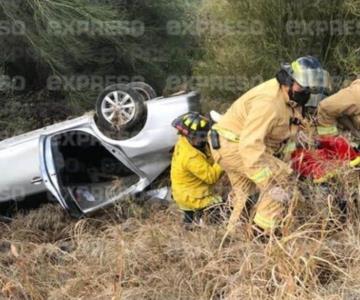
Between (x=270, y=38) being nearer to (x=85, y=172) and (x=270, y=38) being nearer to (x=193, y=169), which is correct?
(x=85, y=172)

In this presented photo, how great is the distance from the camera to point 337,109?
4789 mm

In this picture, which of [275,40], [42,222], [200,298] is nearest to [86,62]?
[275,40]

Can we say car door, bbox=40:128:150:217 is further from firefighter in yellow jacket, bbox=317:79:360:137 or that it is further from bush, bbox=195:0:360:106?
bush, bbox=195:0:360:106

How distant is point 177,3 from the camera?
12.0 m

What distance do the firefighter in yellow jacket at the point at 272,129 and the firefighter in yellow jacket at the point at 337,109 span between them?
2.07ft

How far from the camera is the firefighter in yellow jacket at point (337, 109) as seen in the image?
4.76 metres

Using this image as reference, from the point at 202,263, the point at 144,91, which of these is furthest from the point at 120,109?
the point at 202,263

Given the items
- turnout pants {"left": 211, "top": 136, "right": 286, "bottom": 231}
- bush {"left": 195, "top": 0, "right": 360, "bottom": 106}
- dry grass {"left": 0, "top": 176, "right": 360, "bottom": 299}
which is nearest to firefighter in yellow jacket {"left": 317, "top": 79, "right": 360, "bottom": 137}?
turnout pants {"left": 211, "top": 136, "right": 286, "bottom": 231}

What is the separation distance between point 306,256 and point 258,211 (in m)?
0.74

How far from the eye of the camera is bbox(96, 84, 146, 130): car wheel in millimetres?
6316

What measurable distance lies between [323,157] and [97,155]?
3.51 metres

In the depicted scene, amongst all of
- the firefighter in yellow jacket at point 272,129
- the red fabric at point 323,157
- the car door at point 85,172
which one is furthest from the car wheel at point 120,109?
the red fabric at point 323,157

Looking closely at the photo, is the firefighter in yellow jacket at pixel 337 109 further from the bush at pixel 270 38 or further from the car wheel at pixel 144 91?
the car wheel at pixel 144 91

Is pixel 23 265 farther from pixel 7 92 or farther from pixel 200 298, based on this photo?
pixel 7 92
